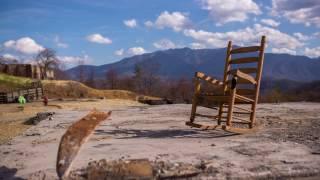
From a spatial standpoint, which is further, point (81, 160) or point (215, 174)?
point (81, 160)

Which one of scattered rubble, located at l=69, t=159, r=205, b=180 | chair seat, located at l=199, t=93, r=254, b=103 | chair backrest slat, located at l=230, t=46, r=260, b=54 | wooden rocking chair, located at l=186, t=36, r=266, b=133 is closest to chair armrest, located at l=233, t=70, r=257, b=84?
wooden rocking chair, located at l=186, t=36, r=266, b=133

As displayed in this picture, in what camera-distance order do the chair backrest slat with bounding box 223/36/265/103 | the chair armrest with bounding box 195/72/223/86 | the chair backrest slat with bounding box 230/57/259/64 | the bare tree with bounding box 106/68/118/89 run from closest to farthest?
the chair armrest with bounding box 195/72/223/86, the chair backrest slat with bounding box 223/36/265/103, the chair backrest slat with bounding box 230/57/259/64, the bare tree with bounding box 106/68/118/89

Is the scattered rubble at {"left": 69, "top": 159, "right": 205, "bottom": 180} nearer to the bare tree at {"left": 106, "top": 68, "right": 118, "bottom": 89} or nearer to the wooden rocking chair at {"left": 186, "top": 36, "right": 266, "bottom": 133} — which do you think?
the wooden rocking chair at {"left": 186, "top": 36, "right": 266, "bottom": 133}

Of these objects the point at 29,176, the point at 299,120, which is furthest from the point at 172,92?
the point at 29,176

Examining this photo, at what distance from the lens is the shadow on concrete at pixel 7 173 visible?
13.3ft

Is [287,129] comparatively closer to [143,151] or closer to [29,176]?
[143,151]

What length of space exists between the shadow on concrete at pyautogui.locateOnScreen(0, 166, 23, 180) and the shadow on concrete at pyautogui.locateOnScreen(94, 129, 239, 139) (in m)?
2.14

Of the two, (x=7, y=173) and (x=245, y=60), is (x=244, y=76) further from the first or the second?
(x=7, y=173)

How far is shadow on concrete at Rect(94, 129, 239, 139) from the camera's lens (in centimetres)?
634

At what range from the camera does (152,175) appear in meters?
3.79

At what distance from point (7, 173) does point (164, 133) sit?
2.99 m

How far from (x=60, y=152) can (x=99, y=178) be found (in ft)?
1.44

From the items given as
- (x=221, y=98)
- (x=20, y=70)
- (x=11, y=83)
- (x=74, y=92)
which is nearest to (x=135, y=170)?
(x=221, y=98)

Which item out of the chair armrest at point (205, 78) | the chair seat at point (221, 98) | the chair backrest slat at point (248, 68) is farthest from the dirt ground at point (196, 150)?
the chair armrest at point (205, 78)
